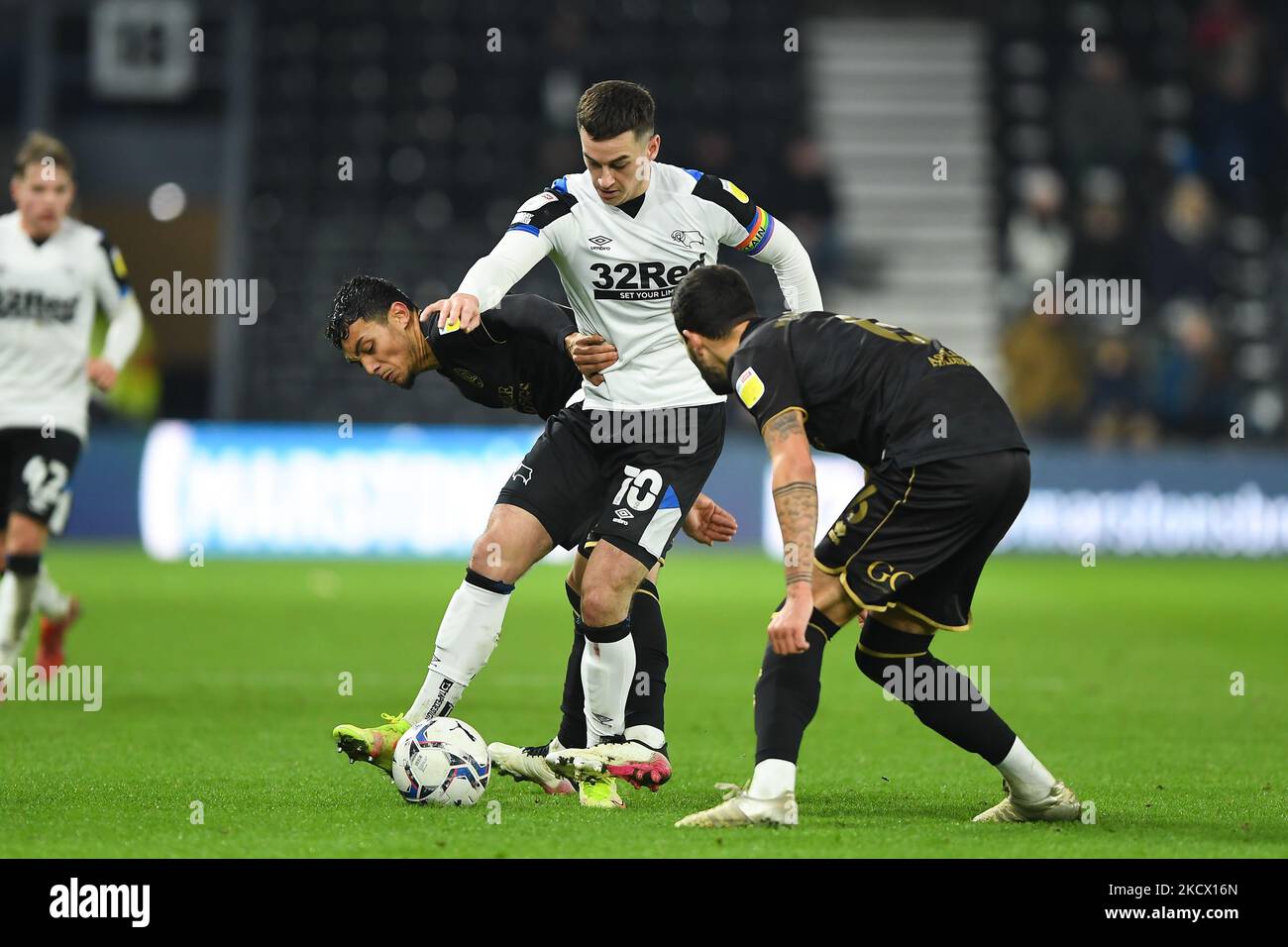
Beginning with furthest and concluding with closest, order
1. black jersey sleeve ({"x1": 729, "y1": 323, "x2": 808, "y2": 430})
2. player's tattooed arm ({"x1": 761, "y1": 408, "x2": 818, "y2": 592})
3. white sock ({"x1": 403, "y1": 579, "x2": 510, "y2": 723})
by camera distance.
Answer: white sock ({"x1": 403, "y1": 579, "x2": 510, "y2": 723}) → black jersey sleeve ({"x1": 729, "y1": 323, "x2": 808, "y2": 430}) → player's tattooed arm ({"x1": 761, "y1": 408, "x2": 818, "y2": 592})

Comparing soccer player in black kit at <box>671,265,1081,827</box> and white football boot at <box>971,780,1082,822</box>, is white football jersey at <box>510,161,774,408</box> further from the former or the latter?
white football boot at <box>971,780,1082,822</box>

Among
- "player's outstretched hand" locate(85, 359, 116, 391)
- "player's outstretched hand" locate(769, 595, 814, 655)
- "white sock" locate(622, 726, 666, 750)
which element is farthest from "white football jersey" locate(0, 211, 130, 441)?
"player's outstretched hand" locate(769, 595, 814, 655)

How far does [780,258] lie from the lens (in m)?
7.02

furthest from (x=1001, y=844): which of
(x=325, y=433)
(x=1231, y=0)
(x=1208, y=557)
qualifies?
(x=1231, y=0)

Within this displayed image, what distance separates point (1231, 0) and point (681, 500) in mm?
20293

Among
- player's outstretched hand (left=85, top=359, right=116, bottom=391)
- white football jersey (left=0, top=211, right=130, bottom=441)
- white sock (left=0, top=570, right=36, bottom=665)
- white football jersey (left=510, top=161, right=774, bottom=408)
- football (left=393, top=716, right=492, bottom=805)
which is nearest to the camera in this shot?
football (left=393, top=716, right=492, bottom=805)

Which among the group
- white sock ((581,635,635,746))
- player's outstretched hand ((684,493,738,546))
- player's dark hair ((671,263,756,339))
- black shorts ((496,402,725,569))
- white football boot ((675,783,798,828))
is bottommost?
white football boot ((675,783,798,828))

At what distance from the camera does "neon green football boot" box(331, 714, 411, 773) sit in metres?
6.18

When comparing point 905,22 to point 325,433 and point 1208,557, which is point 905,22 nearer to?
point 1208,557

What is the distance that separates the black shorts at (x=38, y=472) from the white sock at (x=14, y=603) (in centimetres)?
31

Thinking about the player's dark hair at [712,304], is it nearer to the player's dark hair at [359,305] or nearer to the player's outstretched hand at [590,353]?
the player's outstretched hand at [590,353]

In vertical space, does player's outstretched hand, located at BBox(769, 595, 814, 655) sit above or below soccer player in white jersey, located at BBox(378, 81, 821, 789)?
below

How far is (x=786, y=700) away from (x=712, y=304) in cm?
122

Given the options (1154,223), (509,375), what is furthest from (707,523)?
(1154,223)
